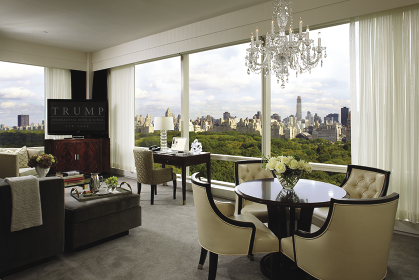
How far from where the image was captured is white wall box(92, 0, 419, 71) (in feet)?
10.9

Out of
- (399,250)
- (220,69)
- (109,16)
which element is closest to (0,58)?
(109,16)

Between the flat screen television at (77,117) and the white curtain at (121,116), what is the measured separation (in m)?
0.30

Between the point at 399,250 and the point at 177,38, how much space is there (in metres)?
4.68

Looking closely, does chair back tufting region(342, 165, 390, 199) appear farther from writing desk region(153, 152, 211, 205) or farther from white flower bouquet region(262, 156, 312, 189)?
writing desk region(153, 152, 211, 205)

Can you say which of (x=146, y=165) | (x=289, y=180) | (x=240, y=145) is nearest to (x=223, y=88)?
(x=240, y=145)

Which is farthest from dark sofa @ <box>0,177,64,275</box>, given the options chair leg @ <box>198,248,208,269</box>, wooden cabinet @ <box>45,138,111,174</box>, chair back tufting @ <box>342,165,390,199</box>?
wooden cabinet @ <box>45,138,111,174</box>

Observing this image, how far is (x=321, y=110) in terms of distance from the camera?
5.53 meters

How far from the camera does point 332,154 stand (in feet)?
19.0

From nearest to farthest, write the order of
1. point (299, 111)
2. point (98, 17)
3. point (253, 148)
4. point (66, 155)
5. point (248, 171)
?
point (248, 171)
point (98, 17)
point (299, 111)
point (66, 155)
point (253, 148)

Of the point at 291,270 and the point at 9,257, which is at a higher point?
the point at 9,257

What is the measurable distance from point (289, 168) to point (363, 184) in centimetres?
111

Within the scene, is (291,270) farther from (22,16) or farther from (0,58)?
(0,58)

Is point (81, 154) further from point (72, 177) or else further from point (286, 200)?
point (286, 200)

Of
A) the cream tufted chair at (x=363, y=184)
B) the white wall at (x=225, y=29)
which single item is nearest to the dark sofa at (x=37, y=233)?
the cream tufted chair at (x=363, y=184)
